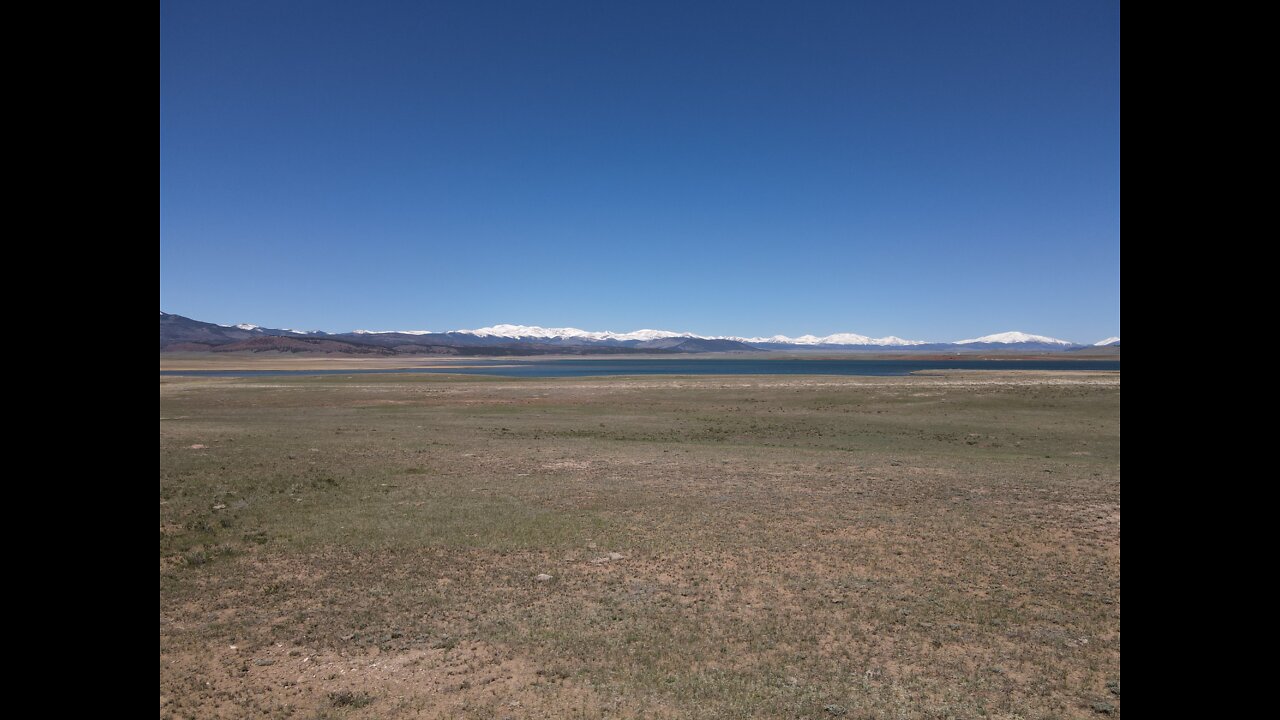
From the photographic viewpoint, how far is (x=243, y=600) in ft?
36.5

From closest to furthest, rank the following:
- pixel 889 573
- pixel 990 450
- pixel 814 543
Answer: pixel 889 573 → pixel 814 543 → pixel 990 450

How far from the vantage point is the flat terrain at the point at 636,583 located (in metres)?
8.17

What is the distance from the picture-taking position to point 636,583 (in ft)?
38.8

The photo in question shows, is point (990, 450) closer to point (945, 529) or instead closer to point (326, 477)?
point (945, 529)

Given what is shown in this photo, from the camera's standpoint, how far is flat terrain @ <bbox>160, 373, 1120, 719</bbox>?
817 centimetres

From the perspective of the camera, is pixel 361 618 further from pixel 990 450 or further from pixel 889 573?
pixel 990 450

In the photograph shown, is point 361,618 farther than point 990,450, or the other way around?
point 990,450
